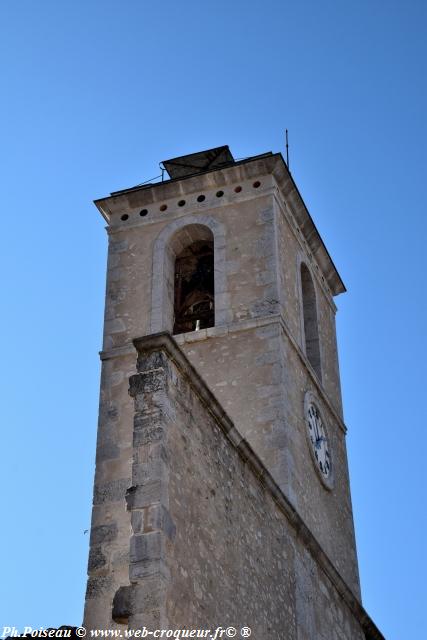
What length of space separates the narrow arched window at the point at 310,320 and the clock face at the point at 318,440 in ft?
3.22

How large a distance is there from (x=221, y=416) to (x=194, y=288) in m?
6.91

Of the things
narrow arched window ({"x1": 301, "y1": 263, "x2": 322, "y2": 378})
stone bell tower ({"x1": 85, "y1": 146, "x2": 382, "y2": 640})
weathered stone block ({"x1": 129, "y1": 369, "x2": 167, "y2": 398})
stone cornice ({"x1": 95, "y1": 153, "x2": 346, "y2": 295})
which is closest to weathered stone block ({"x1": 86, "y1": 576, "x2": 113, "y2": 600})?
stone bell tower ({"x1": 85, "y1": 146, "x2": 382, "y2": 640})

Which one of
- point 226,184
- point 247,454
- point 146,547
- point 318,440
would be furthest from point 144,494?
point 226,184

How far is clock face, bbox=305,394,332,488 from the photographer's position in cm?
1477

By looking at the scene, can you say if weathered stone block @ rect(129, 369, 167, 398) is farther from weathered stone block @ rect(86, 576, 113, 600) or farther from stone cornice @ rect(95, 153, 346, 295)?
stone cornice @ rect(95, 153, 346, 295)

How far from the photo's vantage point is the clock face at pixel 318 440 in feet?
48.4

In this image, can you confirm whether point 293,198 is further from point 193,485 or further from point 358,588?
point 193,485

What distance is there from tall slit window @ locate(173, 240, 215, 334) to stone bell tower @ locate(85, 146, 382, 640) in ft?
0.08

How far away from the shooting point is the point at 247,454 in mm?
9930

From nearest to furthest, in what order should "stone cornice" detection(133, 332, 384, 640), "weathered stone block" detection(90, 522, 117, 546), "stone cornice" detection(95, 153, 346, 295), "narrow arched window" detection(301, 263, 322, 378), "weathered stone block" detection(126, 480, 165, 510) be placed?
"weathered stone block" detection(126, 480, 165, 510) < "stone cornice" detection(133, 332, 384, 640) < "weathered stone block" detection(90, 522, 117, 546) < "stone cornice" detection(95, 153, 346, 295) < "narrow arched window" detection(301, 263, 322, 378)

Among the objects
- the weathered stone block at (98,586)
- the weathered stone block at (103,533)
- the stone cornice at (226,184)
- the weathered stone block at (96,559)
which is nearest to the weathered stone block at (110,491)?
the weathered stone block at (103,533)

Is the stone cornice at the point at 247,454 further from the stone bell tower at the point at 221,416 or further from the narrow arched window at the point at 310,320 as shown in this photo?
the narrow arched window at the point at 310,320

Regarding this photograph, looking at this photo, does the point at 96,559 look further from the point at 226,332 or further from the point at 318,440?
the point at 318,440

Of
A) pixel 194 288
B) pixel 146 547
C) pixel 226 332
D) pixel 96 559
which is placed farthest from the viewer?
pixel 194 288
